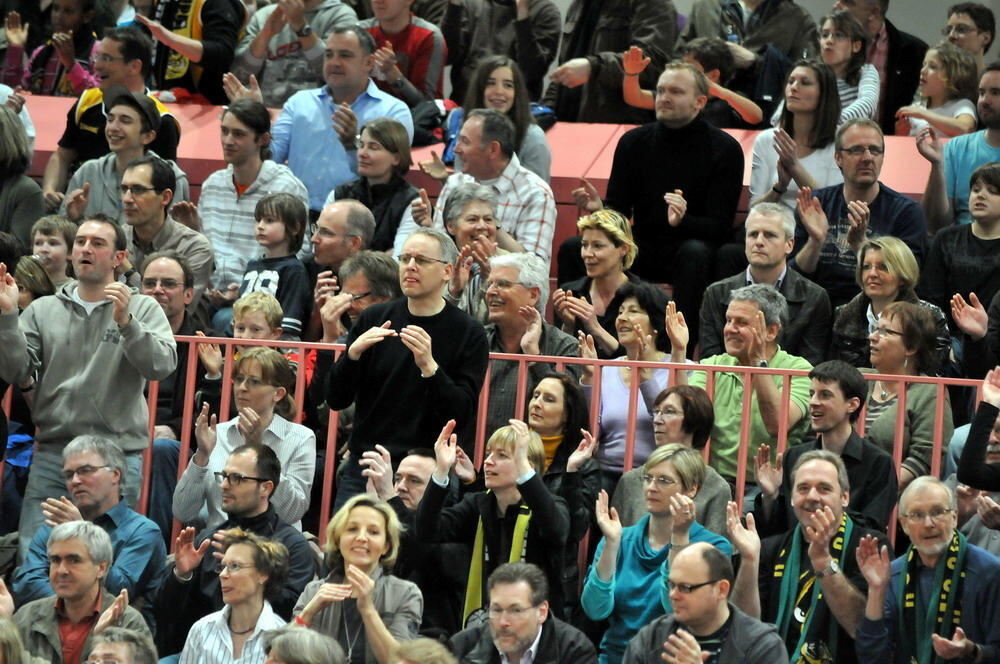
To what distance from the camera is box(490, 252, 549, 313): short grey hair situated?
8.87 m

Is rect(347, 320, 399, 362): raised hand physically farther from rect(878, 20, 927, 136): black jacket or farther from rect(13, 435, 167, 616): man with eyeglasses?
rect(878, 20, 927, 136): black jacket

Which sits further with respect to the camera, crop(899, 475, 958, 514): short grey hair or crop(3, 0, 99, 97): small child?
crop(3, 0, 99, 97): small child

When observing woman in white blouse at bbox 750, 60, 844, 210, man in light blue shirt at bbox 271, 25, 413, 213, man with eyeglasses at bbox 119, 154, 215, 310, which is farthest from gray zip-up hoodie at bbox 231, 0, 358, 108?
woman in white blouse at bbox 750, 60, 844, 210

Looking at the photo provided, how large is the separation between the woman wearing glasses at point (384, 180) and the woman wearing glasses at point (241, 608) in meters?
2.59

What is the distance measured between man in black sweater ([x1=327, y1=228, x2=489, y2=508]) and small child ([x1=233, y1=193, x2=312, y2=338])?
1.38 metres

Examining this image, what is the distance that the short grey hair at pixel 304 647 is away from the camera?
24.0 feet

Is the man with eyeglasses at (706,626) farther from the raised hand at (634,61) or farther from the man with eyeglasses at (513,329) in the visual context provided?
the raised hand at (634,61)

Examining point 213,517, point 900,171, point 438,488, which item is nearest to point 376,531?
point 438,488

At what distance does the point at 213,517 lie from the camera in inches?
334

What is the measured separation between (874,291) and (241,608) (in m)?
3.14

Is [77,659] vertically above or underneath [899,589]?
underneath

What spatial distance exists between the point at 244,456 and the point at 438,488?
0.86 m

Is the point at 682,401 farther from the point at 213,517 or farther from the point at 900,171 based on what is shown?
the point at 900,171

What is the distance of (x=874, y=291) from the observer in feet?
29.7
